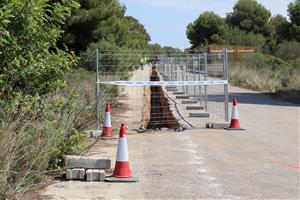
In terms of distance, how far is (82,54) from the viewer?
77.5 feet

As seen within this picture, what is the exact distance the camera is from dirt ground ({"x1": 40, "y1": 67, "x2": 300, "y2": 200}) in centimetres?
794

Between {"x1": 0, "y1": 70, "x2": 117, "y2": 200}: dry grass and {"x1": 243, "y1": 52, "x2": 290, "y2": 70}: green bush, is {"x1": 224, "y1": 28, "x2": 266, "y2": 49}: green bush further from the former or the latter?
{"x1": 0, "y1": 70, "x2": 117, "y2": 200}: dry grass

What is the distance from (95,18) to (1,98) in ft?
56.3

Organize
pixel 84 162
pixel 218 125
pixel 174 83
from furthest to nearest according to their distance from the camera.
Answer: pixel 218 125
pixel 174 83
pixel 84 162

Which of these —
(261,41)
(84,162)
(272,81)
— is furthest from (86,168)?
(261,41)

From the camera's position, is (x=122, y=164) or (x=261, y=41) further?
(x=261, y=41)

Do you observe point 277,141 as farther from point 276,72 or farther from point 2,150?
point 276,72

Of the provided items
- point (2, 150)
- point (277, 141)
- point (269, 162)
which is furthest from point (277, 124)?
point (2, 150)

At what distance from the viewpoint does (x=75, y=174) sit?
8531 mm

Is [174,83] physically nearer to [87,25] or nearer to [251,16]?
[87,25]

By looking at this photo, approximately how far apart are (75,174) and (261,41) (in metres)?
67.4

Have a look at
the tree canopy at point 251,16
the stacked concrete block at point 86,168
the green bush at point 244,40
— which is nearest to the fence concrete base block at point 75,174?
the stacked concrete block at point 86,168

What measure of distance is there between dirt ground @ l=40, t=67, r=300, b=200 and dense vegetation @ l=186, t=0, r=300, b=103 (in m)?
13.3

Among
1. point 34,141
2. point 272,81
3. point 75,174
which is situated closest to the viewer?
point 34,141
